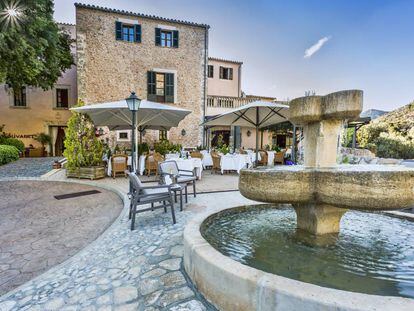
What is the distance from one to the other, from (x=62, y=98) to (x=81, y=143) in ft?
38.3

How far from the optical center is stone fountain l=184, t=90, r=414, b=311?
156 cm

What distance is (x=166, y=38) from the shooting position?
48.6 ft

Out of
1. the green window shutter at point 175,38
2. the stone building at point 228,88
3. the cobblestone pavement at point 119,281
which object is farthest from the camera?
the stone building at point 228,88

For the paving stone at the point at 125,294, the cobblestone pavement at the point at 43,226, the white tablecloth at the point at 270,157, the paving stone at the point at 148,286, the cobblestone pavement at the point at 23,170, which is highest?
the white tablecloth at the point at 270,157

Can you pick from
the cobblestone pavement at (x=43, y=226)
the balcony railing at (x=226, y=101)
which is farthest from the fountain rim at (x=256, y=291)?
the balcony railing at (x=226, y=101)

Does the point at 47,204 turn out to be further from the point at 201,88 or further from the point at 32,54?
the point at 201,88

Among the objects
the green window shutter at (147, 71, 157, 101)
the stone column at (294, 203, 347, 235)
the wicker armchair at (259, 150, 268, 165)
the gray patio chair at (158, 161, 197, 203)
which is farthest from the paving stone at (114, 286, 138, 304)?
the green window shutter at (147, 71, 157, 101)

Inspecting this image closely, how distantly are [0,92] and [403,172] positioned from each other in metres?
22.0

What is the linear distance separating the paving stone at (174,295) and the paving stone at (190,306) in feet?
0.24

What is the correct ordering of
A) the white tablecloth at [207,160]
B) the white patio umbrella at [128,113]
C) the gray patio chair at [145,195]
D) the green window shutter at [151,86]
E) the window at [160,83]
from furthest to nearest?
the window at [160,83] → the green window shutter at [151,86] → the white tablecloth at [207,160] → the white patio umbrella at [128,113] → the gray patio chair at [145,195]

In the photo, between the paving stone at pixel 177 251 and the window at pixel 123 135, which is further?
the window at pixel 123 135

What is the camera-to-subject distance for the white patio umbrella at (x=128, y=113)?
7.27 m

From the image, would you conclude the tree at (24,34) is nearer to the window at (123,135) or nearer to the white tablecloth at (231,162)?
the window at (123,135)

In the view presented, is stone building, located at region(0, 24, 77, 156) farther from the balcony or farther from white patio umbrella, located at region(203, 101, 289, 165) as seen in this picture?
white patio umbrella, located at region(203, 101, 289, 165)
